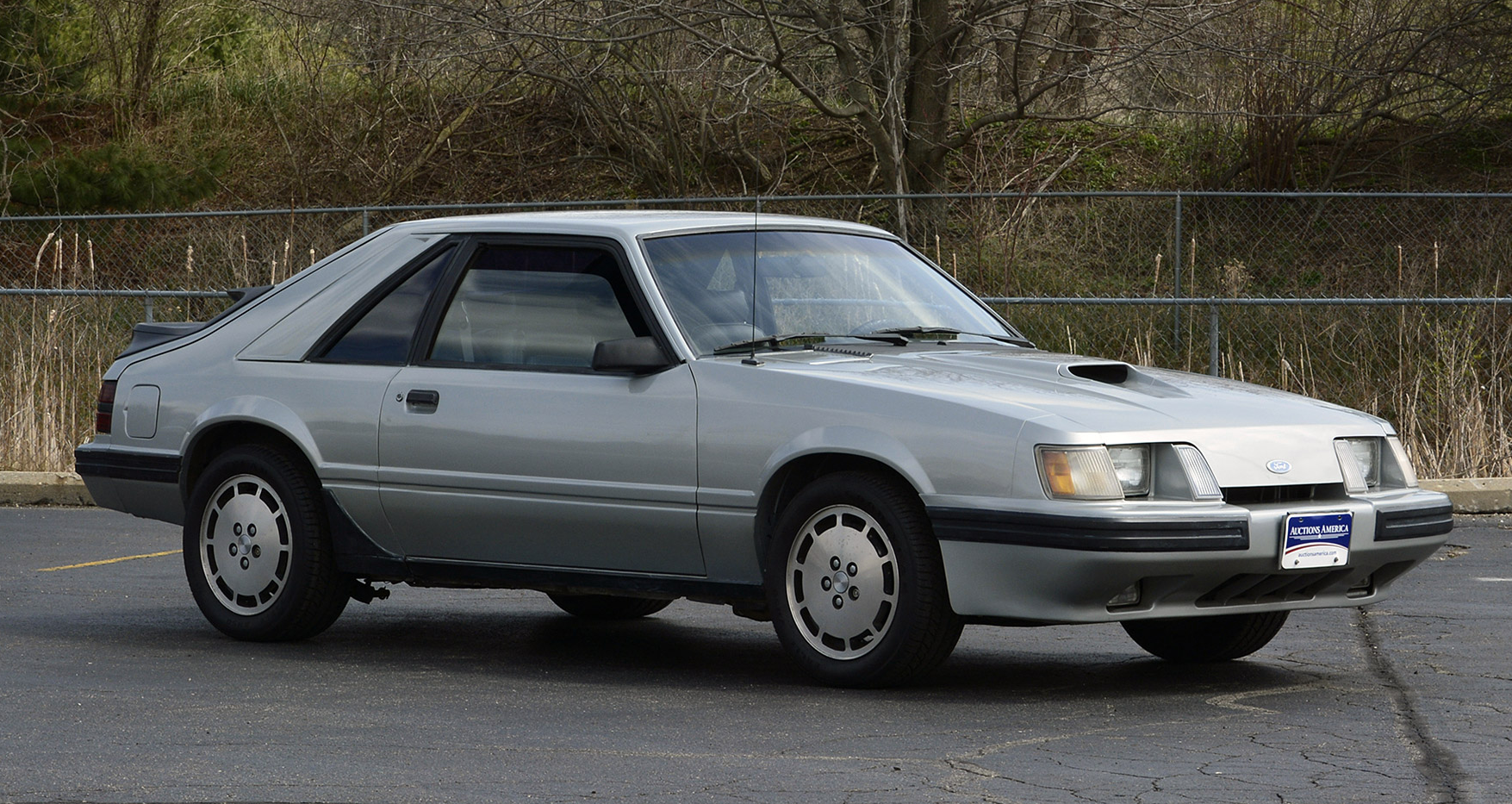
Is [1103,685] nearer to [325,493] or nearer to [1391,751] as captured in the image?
[1391,751]

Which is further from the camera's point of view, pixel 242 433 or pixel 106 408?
pixel 106 408

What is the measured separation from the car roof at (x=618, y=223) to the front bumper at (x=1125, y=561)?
4.98 feet

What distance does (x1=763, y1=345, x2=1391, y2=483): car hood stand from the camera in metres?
6.01

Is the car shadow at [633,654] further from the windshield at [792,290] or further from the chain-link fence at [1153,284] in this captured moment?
the chain-link fence at [1153,284]

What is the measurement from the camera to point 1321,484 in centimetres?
623

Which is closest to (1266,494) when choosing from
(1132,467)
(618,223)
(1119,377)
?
(1132,467)

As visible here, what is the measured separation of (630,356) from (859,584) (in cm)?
107

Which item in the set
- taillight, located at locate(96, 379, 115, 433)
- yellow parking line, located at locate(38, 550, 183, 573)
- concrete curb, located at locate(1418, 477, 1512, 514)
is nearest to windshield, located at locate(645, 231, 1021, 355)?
taillight, located at locate(96, 379, 115, 433)

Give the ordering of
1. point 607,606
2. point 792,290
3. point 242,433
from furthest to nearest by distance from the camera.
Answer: point 607,606, point 242,433, point 792,290

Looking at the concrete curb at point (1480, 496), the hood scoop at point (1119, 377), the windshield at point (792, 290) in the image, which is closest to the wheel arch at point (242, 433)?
the windshield at point (792, 290)

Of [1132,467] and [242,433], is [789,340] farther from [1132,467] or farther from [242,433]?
[242,433]

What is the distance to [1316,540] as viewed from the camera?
6113 mm

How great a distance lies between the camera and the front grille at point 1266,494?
6.06 m

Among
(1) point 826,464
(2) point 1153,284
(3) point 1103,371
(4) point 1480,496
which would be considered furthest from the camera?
(2) point 1153,284
